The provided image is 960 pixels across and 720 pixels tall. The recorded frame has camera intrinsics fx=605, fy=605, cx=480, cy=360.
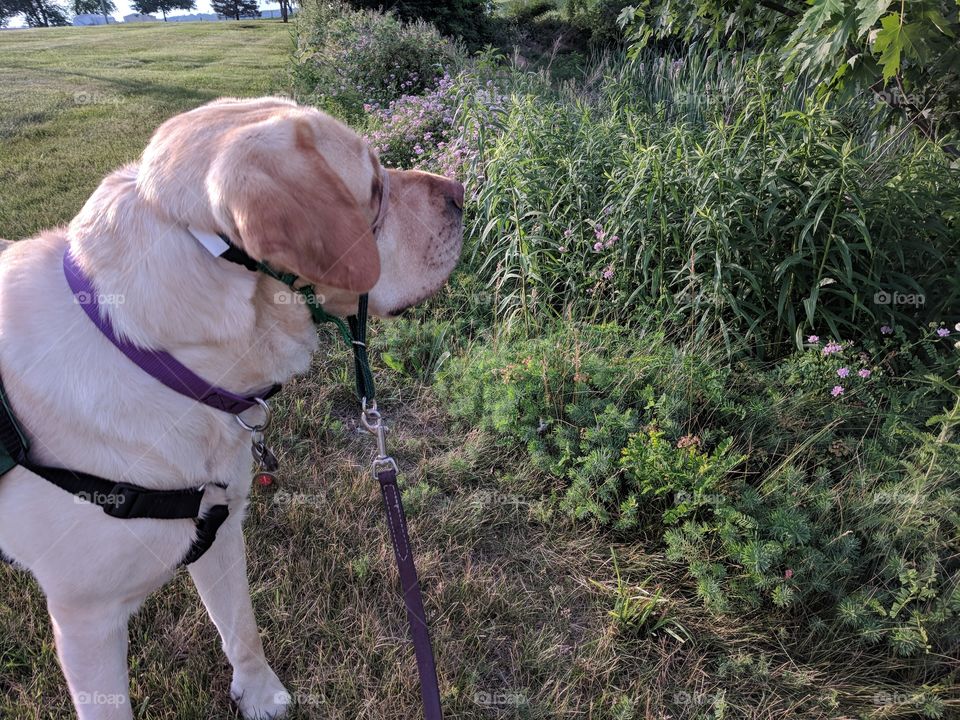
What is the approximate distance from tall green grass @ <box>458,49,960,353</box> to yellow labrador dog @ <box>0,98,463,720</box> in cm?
216

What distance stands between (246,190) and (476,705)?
1.83m

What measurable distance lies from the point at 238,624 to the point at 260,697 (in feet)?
0.89

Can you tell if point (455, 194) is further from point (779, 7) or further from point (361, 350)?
point (779, 7)

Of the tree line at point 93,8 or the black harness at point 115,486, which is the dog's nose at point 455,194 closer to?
the black harness at point 115,486

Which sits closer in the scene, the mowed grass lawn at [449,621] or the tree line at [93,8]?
→ the mowed grass lawn at [449,621]

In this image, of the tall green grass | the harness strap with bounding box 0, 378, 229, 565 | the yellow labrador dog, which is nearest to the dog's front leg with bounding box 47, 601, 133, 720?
the yellow labrador dog

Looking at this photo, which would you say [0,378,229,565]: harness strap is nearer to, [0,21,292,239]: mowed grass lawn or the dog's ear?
the dog's ear

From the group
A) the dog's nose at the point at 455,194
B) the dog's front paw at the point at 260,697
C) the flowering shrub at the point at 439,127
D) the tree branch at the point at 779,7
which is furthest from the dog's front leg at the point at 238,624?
the tree branch at the point at 779,7

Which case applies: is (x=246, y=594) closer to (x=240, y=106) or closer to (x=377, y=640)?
(x=377, y=640)

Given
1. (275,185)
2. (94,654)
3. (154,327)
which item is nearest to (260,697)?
(94,654)

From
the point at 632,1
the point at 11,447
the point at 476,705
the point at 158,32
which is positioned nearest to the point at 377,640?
the point at 476,705

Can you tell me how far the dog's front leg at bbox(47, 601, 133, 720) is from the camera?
61.3 inches

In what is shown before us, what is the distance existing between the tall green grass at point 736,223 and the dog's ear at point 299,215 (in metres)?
2.15

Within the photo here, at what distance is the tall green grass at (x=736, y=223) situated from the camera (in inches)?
129
